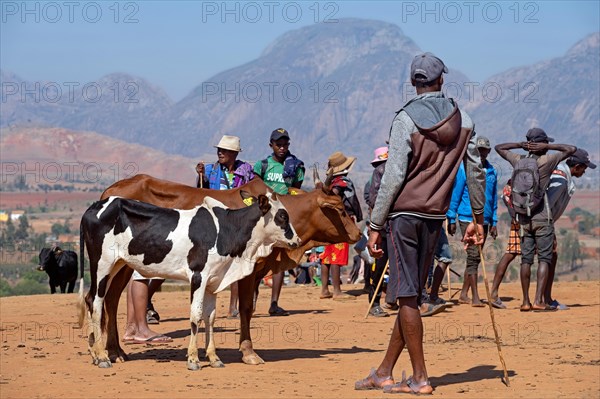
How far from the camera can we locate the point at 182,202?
12414 millimetres

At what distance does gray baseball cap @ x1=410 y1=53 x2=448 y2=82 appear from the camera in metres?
9.70

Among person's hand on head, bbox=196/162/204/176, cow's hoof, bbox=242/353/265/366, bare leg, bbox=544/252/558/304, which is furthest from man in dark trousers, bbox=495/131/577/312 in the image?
cow's hoof, bbox=242/353/265/366

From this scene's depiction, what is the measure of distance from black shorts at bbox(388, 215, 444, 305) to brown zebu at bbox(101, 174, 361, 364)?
2435 mm

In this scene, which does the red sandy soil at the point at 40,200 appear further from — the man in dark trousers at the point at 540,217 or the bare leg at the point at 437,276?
the man in dark trousers at the point at 540,217

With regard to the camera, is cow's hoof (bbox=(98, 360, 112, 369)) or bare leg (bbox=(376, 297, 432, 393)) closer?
bare leg (bbox=(376, 297, 432, 393))

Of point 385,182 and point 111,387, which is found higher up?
point 385,182

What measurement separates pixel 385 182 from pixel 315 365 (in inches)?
104

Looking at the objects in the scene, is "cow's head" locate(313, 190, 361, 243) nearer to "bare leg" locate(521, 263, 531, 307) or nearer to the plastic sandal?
the plastic sandal

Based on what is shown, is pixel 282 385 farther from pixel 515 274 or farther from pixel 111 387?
pixel 515 274

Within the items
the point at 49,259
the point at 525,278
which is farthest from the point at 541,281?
the point at 49,259

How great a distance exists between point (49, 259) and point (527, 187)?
47.4 ft

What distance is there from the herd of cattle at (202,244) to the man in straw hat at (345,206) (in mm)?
1941

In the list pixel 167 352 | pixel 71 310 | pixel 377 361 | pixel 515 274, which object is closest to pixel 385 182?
pixel 377 361

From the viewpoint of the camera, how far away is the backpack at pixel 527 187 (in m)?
15.7
